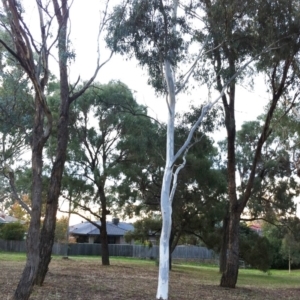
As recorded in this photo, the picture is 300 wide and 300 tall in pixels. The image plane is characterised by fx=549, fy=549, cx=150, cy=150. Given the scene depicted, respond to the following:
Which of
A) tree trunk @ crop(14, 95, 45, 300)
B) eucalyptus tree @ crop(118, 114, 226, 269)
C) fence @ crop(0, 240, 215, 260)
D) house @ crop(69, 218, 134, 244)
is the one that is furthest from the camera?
house @ crop(69, 218, 134, 244)

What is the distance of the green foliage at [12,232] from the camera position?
5134 cm

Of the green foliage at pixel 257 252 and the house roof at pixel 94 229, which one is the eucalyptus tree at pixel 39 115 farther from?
the house roof at pixel 94 229

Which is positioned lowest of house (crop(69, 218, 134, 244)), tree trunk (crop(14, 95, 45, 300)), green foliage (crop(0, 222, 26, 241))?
tree trunk (crop(14, 95, 45, 300))

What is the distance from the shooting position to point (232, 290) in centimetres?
1877

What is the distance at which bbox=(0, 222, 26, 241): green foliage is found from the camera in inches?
2021

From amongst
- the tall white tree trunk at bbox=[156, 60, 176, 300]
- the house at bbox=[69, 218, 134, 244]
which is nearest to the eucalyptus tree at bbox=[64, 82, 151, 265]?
the tall white tree trunk at bbox=[156, 60, 176, 300]

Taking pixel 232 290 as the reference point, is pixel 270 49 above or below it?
above

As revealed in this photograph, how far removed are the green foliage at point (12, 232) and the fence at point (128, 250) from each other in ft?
2.71

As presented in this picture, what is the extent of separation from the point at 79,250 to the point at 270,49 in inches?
1503

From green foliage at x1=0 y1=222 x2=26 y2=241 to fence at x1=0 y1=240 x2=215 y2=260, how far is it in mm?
825

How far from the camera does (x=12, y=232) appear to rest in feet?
168

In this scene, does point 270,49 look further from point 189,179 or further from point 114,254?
point 114,254

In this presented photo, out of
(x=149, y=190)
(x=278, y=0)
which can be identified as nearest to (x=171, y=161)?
(x=278, y=0)

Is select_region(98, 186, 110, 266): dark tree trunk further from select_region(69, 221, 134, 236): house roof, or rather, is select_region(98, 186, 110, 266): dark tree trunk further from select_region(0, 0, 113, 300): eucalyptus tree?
select_region(69, 221, 134, 236): house roof
